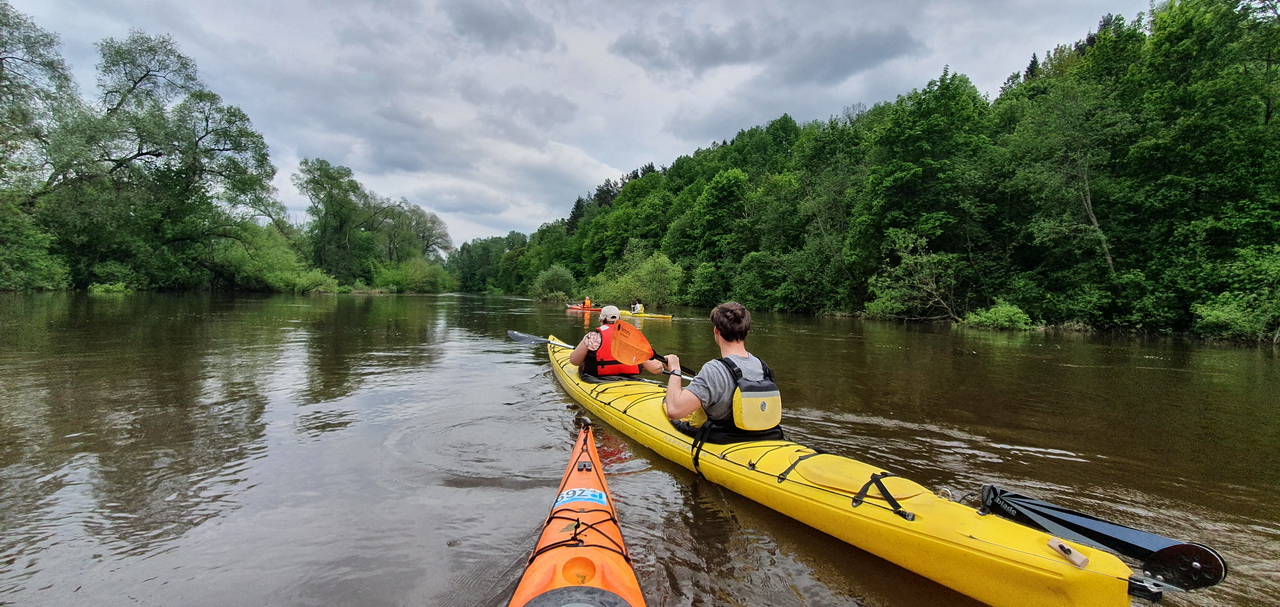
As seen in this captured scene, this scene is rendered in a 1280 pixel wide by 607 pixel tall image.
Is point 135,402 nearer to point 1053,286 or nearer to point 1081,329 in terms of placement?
point 1081,329

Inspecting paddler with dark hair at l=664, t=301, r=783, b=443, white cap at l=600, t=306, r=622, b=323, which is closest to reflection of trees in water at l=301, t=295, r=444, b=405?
white cap at l=600, t=306, r=622, b=323

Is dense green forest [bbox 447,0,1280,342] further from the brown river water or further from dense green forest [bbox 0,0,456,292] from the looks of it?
dense green forest [bbox 0,0,456,292]

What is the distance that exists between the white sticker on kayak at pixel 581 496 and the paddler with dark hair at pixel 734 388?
3.55ft

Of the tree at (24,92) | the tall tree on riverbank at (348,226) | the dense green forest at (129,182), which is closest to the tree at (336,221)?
the tall tree on riverbank at (348,226)

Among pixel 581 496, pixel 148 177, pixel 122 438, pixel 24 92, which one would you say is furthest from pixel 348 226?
pixel 581 496

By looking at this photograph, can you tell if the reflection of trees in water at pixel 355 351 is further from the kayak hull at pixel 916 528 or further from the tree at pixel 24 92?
the tree at pixel 24 92

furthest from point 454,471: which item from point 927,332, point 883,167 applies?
point 883,167

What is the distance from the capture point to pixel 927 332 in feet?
60.4

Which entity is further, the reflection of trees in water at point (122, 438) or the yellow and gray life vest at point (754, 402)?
the yellow and gray life vest at point (754, 402)

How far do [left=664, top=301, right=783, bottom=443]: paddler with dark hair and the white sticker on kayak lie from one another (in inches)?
42.6

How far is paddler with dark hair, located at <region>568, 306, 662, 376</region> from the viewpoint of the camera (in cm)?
694

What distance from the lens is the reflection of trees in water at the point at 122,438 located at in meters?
3.46

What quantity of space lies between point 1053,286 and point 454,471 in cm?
2432

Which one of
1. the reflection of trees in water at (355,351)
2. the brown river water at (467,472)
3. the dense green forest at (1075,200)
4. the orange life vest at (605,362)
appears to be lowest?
the brown river water at (467,472)
